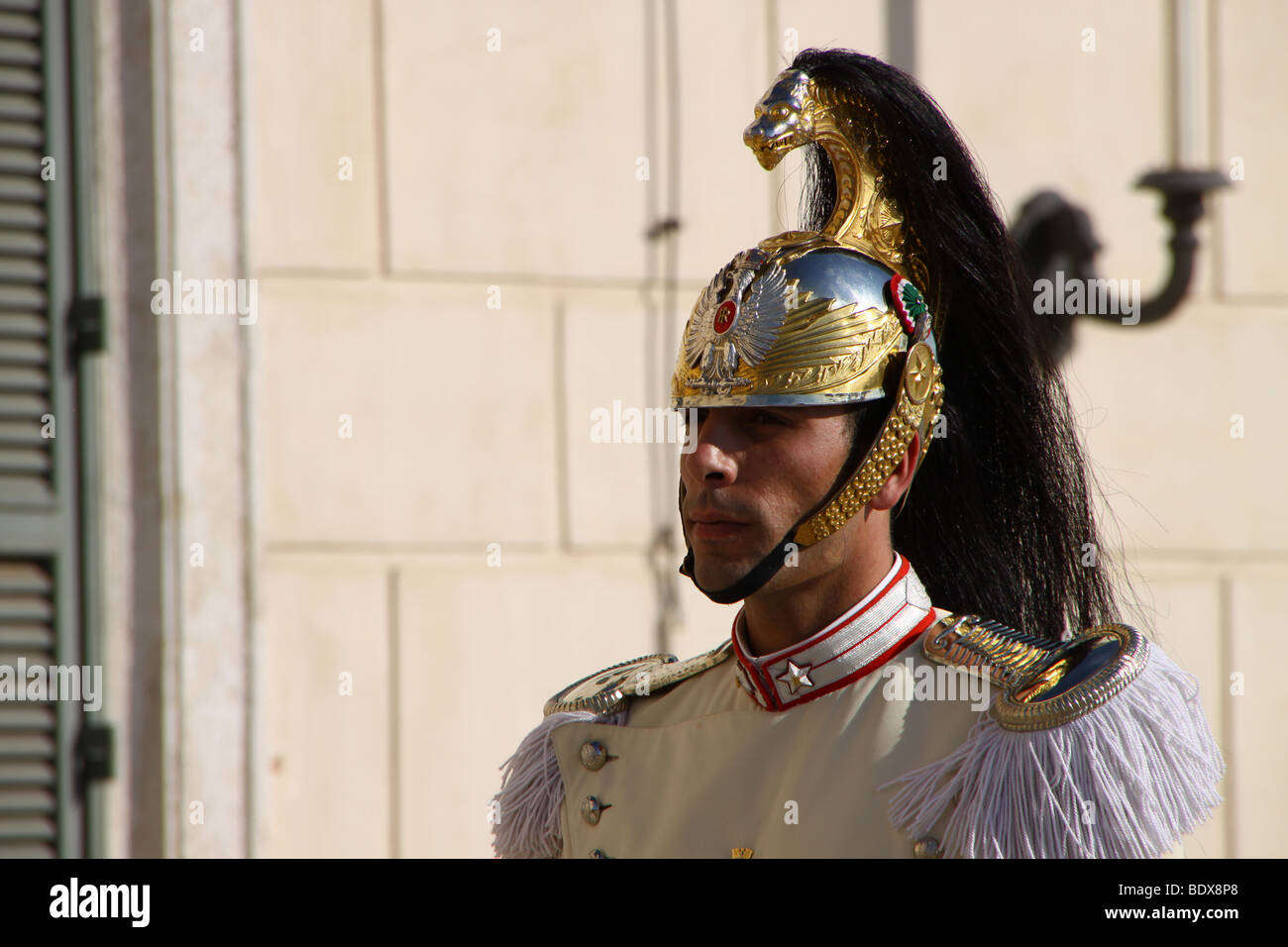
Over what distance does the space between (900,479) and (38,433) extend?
8.43 ft

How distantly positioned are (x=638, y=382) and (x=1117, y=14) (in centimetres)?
179

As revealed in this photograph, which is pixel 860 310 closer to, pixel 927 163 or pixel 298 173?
pixel 927 163

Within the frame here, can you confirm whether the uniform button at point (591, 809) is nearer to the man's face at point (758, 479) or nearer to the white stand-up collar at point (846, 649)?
the white stand-up collar at point (846, 649)

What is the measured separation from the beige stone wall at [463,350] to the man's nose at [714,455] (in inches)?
83.9

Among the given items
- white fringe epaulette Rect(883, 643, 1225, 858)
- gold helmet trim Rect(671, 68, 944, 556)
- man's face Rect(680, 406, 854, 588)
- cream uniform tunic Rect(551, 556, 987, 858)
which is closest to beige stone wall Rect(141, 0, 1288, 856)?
cream uniform tunic Rect(551, 556, 987, 858)

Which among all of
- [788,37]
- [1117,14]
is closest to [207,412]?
Result: [788,37]

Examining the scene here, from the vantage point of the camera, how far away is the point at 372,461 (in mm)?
4152

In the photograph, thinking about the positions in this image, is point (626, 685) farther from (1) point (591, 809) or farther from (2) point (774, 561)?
(2) point (774, 561)

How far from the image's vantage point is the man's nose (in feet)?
6.84

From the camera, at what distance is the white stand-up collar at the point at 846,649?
2135mm

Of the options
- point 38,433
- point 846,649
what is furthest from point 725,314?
point 38,433

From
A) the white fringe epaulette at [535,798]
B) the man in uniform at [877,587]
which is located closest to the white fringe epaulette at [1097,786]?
the man in uniform at [877,587]

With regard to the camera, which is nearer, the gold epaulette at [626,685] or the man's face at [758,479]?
the man's face at [758,479]
